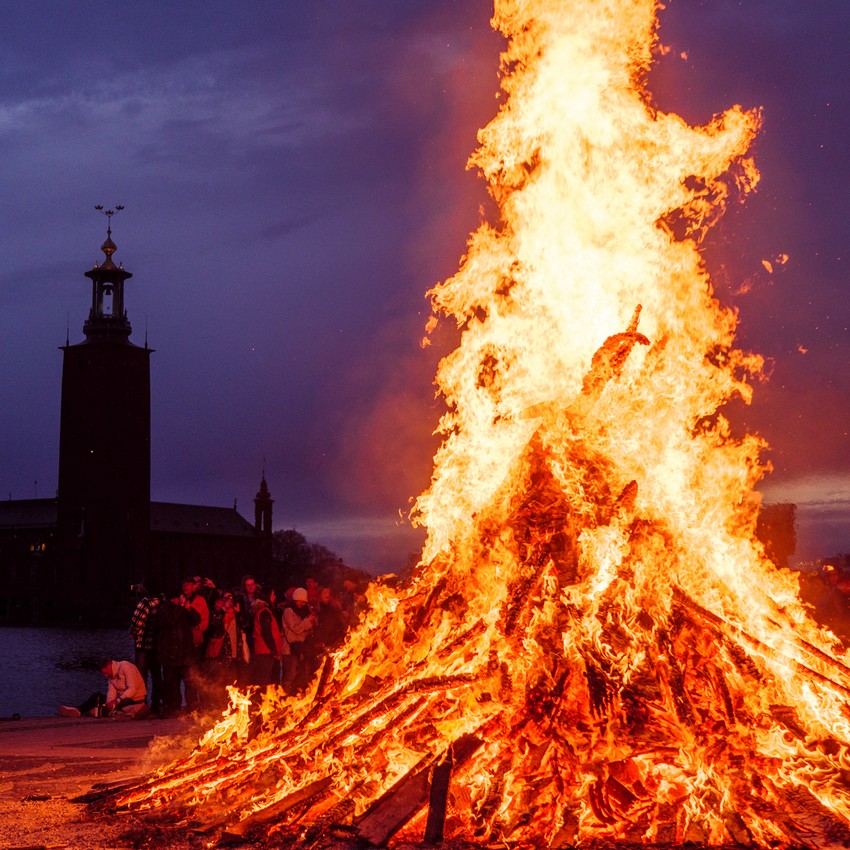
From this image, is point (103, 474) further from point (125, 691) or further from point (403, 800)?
point (403, 800)

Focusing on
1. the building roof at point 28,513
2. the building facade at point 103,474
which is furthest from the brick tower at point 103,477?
the building roof at point 28,513

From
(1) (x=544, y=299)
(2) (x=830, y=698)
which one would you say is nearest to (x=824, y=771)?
(2) (x=830, y=698)

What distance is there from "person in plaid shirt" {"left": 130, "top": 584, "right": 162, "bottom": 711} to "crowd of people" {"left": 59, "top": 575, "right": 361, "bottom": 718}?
1 cm

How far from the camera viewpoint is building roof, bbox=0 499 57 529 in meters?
122

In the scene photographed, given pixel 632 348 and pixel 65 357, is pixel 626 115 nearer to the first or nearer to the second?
pixel 632 348

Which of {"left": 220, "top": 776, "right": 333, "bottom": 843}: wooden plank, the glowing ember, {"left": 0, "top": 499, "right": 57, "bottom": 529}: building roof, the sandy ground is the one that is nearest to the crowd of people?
the sandy ground

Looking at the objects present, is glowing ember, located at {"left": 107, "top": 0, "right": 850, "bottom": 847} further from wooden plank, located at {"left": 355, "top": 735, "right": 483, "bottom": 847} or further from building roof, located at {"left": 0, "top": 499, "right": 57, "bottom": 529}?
building roof, located at {"left": 0, "top": 499, "right": 57, "bottom": 529}

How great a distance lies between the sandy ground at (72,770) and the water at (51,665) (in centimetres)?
1060

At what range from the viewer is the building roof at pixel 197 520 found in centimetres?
12656

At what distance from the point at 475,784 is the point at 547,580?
165 cm

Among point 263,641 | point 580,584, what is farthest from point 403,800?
point 263,641

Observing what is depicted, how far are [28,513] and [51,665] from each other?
7747 centimetres

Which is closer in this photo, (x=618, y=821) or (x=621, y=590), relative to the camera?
(x=618, y=821)

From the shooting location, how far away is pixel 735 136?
36.9 ft
